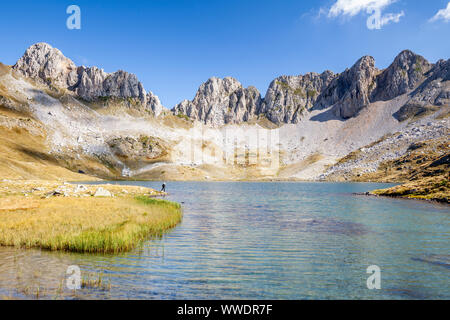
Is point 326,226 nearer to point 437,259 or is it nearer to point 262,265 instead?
point 437,259

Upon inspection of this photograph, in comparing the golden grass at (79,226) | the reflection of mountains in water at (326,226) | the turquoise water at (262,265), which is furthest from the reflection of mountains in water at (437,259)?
the golden grass at (79,226)

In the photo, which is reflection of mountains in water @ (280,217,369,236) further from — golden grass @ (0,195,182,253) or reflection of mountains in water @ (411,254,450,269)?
golden grass @ (0,195,182,253)

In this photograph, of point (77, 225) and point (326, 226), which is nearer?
point (77, 225)

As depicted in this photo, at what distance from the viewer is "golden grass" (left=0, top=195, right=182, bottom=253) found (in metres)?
23.8

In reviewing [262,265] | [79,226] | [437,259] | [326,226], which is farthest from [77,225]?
[437,259]

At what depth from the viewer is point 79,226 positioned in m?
27.9

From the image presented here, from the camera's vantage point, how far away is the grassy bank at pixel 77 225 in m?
23.8

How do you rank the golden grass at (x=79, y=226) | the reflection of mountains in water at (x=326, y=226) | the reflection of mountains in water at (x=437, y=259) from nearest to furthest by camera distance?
the reflection of mountains in water at (x=437, y=259), the golden grass at (x=79, y=226), the reflection of mountains in water at (x=326, y=226)

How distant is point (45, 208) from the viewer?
35219 mm

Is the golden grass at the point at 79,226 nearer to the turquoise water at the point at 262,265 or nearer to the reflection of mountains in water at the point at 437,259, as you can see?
the turquoise water at the point at 262,265

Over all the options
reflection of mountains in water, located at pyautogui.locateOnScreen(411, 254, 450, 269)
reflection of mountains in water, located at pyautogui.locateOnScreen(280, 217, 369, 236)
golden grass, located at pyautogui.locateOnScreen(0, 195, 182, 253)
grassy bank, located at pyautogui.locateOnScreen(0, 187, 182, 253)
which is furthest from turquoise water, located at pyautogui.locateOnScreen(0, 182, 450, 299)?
grassy bank, located at pyautogui.locateOnScreen(0, 187, 182, 253)

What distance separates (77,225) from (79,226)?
335 mm
